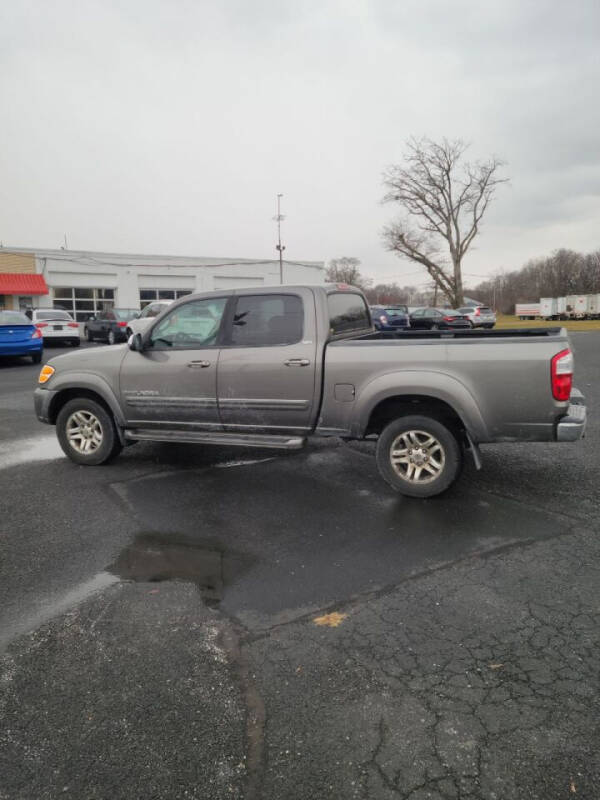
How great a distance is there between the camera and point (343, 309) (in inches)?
227

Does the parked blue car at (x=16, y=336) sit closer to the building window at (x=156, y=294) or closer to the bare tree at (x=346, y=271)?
the building window at (x=156, y=294)

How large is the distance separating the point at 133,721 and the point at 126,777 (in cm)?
29

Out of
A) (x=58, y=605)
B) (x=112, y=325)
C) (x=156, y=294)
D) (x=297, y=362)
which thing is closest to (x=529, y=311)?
(x=156, y=294)

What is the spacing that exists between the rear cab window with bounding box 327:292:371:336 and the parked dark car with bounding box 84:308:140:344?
1989 cm

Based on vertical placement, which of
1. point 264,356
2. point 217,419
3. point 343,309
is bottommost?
point 217,419

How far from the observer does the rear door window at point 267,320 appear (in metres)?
5.27

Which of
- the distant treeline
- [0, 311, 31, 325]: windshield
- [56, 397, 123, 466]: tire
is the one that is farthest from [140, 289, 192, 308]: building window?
the distant treeline

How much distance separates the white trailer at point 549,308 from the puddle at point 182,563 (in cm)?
6335

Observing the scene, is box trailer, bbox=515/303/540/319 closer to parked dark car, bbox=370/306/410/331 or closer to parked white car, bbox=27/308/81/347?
parked dark car, bbox=370/306/410/331

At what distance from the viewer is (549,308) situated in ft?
199

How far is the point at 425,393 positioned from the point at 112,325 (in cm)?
2288

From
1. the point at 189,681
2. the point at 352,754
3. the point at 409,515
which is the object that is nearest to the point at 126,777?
the point at 189,681

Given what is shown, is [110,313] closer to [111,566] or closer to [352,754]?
[111,566]

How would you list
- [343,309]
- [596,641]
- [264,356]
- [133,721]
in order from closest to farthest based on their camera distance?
1. [133,721]
2. [596,641]
3. [264,356]
4. [343,309]
